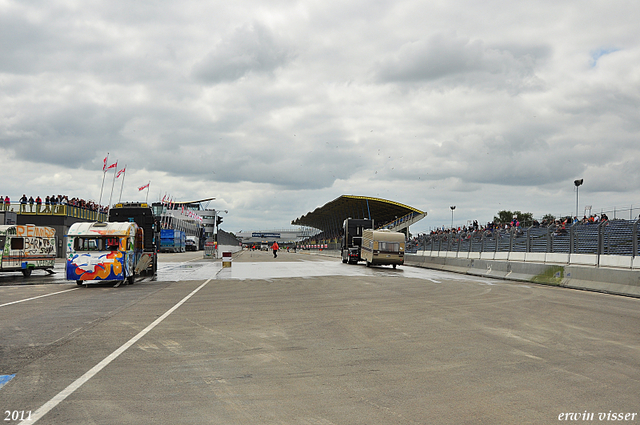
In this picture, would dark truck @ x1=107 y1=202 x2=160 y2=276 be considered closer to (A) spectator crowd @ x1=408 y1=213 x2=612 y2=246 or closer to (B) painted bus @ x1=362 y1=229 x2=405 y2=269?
(B) painted bus @ x1=362 y1=229 x2=405 y2=269

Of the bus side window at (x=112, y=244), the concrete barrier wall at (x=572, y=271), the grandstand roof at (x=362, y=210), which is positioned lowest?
the concrete barrier wall at (x=572, y=271)

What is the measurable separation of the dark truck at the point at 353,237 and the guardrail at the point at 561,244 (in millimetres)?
7334

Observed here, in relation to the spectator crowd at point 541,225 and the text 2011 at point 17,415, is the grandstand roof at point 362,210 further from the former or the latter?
the text 2011 at point 17,415

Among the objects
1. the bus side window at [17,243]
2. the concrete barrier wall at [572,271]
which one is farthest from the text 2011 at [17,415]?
the bus side window at [17,243]

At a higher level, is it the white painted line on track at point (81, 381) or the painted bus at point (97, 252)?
the painted bus at point (97, 252)

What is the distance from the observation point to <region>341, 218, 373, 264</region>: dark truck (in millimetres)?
45312

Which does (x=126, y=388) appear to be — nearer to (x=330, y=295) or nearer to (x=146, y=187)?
(x=330, y=295)

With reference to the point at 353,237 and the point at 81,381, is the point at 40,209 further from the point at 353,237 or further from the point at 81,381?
the point at 81,381

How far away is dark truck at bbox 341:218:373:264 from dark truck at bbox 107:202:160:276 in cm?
2038

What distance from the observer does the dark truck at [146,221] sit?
27344mm

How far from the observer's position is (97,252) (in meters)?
21.2

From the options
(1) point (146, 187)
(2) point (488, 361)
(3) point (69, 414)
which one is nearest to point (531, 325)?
(2) point (488, 361)

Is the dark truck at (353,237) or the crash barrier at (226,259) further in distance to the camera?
the dark truck at (353,237)

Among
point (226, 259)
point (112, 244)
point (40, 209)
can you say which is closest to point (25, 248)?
point (112, 244)
